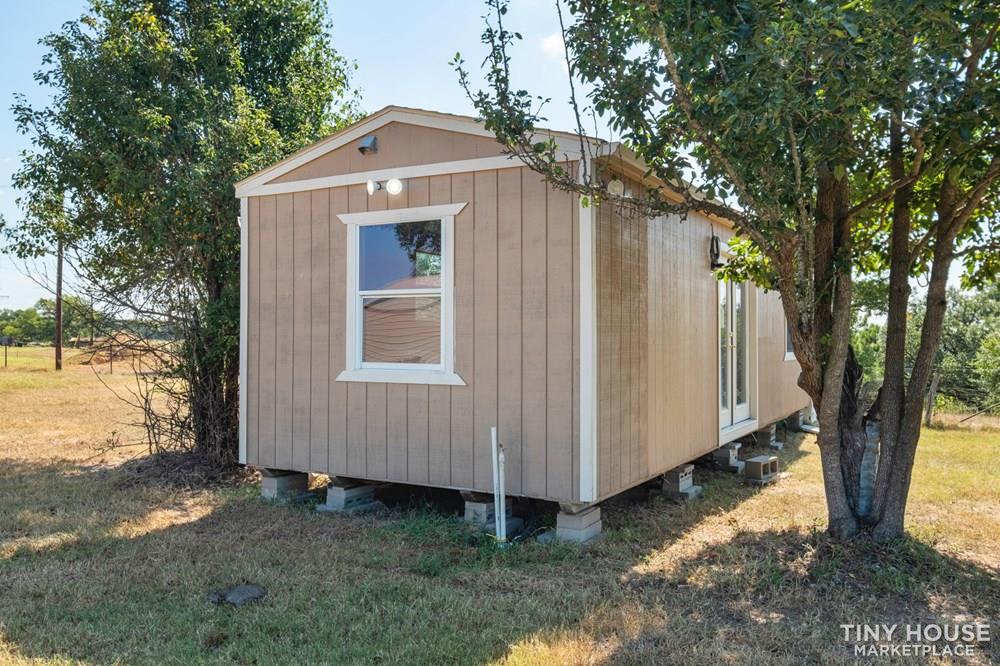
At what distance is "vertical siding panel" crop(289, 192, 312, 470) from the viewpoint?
5641 mm

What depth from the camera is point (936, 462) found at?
7738mm

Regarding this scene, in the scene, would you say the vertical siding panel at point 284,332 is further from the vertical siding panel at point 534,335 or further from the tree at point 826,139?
the tree at point 826,139

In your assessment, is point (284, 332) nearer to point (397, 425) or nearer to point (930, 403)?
point (397, 425)

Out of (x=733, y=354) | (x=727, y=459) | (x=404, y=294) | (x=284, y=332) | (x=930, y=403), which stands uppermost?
(x=404, y=294)

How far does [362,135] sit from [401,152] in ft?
1.32

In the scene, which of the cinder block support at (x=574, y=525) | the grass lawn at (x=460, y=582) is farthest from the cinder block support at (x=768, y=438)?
the cinder block support at (x=574, y=525)

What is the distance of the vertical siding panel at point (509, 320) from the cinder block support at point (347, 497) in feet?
4.68

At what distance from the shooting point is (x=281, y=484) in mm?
5891

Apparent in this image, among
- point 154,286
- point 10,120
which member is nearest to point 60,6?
point 10,120

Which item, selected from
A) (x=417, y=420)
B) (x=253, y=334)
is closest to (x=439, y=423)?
(x=417, y=420)

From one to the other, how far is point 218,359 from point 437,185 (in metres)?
3.49

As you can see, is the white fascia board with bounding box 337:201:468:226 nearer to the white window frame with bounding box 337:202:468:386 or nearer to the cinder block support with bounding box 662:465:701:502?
the white window frame with bounding box 337:202:468:386

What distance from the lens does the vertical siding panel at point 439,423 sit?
16.5ft

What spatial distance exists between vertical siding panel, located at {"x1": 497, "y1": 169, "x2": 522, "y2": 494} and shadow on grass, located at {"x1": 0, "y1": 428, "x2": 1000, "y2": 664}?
0.64 meters
